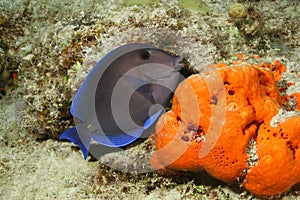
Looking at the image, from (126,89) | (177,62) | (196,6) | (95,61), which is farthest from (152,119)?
(196,6)

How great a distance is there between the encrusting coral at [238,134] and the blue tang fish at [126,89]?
0.84 ft

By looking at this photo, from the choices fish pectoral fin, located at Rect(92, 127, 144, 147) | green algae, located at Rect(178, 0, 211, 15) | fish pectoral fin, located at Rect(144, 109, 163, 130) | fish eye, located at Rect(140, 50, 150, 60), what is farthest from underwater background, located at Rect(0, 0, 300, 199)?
fish eye, located at Rect(140, 50, 150, 60)

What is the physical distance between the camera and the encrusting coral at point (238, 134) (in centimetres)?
→ 240

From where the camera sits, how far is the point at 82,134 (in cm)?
282

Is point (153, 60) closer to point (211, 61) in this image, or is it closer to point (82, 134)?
point (211, 61)

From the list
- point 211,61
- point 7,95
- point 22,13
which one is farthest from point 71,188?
point 22,13

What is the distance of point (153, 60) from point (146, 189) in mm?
1325

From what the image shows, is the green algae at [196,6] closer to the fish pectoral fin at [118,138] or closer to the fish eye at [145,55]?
the fish eye at [145,55]

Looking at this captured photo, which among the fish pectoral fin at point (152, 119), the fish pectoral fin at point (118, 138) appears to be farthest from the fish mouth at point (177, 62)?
the fish pectoral fin at point (118, 138)

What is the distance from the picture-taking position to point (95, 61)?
319 cm

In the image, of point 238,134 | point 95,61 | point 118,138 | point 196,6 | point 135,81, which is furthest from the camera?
point 196,6

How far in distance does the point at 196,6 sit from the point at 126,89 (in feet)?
5.08

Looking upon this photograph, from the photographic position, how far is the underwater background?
3.02m

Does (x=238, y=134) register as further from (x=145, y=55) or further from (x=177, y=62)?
(x=145, y=55)
